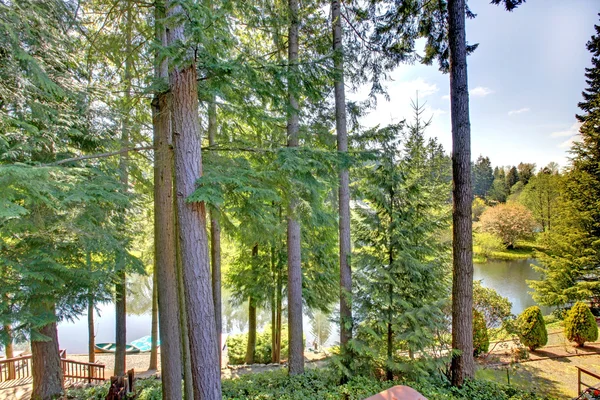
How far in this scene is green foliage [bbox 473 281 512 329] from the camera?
7.08 m

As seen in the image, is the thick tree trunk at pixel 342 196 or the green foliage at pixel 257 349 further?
the green foliage at pixel 257 349

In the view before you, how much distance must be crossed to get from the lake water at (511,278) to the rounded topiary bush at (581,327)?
4655mm

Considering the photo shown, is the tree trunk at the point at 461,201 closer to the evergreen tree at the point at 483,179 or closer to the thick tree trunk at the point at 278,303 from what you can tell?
the thick tree trunk at the point at 278,303

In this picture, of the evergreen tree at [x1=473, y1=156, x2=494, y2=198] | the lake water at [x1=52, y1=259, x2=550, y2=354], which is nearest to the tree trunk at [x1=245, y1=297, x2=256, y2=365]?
the lake water at [x1=52, y1=259, x2=550, y2=354]

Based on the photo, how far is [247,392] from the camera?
207 inches

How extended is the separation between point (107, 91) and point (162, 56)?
2420 mm

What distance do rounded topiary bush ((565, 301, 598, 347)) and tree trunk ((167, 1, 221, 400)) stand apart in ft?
38.3

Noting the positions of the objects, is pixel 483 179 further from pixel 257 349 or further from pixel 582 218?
pixel 257 349

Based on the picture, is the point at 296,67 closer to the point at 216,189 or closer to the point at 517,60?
the point at 216,189

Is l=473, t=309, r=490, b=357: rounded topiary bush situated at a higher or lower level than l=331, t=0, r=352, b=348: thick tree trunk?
lower

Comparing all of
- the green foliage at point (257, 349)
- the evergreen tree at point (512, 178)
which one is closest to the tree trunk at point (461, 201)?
the green foliage at point (257, 349)

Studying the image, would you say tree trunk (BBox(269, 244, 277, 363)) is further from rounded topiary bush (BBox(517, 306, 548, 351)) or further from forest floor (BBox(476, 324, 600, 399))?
rounded topiary bush (BBox(517, 306, 548, 351))

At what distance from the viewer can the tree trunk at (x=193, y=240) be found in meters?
2.97

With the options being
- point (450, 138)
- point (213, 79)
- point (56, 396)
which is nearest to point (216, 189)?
point (213, 79)
